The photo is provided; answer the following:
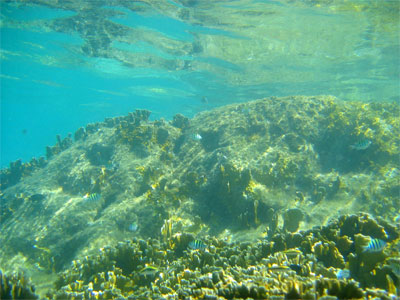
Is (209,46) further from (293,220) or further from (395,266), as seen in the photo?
(395,266)

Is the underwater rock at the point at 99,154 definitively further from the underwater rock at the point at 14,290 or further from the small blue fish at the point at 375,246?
the small blue fish at the point at 375,246

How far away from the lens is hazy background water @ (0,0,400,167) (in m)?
15.2

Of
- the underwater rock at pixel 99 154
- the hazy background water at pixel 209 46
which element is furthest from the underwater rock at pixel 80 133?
the hazy background water at pixel 209 46

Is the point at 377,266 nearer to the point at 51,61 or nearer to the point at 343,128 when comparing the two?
the point at 343,128

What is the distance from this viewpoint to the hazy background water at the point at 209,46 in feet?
49.9

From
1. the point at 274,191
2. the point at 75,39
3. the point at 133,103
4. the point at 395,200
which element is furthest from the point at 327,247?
the point at 133,103

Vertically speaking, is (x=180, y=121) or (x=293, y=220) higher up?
(x=180, y=121)

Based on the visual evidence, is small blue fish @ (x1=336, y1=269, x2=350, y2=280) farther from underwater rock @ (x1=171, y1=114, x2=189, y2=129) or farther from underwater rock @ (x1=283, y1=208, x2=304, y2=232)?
underwater rock @ (x1=171, y1=114, x2=189, y2=129)

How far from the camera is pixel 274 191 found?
8234 millimetres

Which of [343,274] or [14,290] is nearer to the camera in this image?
[14,290]

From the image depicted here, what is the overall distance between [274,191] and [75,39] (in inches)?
842

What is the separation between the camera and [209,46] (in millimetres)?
20203

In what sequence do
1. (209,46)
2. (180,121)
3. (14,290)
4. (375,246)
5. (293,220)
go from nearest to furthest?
(14,290) < (375,246) < (293,220) < (180,121) < (209,46)

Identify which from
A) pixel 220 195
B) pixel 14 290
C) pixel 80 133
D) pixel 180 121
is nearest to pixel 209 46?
pixel 180 121
